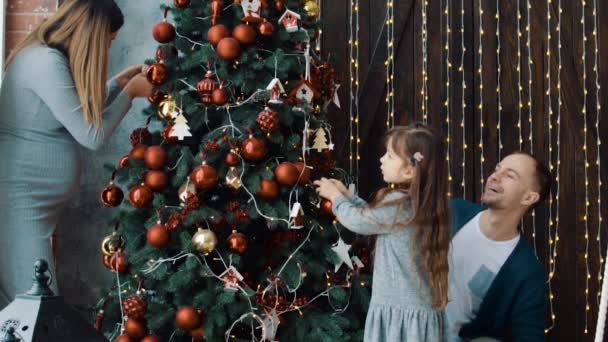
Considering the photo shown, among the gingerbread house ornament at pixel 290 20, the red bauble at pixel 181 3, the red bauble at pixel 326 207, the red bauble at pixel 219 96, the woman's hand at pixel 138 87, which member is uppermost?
the red bauble at pixel 181 3

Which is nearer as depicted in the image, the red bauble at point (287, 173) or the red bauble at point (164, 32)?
the red bauble at point (287, 173)

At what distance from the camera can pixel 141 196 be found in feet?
11.6

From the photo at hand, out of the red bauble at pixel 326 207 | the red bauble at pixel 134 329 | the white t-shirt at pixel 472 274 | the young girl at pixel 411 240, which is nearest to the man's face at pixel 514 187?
the white t-shirt at pixel 472 274

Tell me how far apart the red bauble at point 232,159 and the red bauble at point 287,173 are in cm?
16

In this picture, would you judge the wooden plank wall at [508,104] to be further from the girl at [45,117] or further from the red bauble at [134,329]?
the red bauble at [134,329]

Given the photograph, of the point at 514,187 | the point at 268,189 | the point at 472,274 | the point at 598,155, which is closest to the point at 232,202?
the point at 268,189

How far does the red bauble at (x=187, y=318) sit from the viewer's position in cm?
341

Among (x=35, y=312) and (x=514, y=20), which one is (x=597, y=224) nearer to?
(x=514, y=20)

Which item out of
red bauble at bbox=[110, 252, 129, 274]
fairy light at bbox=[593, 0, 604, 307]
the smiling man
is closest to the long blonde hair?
red bauble at bbox=[110, 252, 129, 274]

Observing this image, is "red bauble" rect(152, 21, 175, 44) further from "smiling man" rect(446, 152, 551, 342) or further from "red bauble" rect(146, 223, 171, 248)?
"smiling man" rect(446, 152, 551, 342)

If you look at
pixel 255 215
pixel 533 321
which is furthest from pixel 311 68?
pixel 533 321

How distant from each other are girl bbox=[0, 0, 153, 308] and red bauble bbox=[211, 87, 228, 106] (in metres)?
0.48

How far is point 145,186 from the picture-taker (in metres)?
3.57

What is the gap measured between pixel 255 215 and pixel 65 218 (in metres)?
1.37
